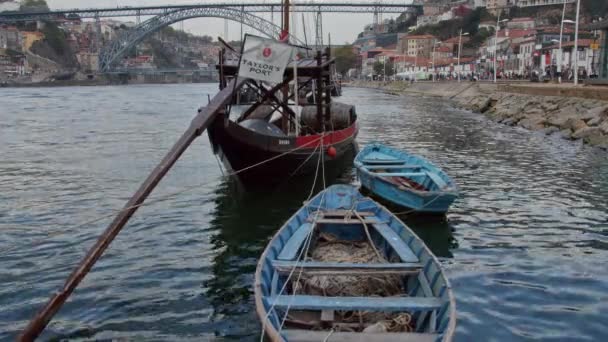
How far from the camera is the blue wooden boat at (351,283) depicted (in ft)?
17.0

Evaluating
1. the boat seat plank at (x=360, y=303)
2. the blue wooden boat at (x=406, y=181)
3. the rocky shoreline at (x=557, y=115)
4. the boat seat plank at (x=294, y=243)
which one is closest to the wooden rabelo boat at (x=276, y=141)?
the blue wooden boat at (x=406, y=181)

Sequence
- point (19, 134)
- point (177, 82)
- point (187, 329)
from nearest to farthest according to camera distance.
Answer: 1. point (187, 329)
2. point (19, 134)
3. point (177, 82)

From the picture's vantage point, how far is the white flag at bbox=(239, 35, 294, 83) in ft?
34.7

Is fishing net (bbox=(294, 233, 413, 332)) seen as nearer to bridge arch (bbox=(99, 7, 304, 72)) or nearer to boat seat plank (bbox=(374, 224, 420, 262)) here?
boat seat plank (bbox=(374, 224, 420, 262))

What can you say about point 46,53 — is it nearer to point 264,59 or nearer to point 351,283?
point 264,59

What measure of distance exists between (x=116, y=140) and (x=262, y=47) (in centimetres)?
1625

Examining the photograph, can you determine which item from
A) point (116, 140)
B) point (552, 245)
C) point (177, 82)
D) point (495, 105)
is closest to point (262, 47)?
point (552, 245)

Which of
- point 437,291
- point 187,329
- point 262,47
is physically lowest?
point 187,329

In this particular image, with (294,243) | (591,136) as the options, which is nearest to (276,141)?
(294,243)

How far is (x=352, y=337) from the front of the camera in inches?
192

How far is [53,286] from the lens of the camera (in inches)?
318

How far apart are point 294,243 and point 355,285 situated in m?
1.21

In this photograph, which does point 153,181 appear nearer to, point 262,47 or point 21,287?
point 21,287

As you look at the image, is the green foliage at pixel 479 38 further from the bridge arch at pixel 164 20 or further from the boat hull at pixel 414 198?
the boat hull at pixel 414 198
